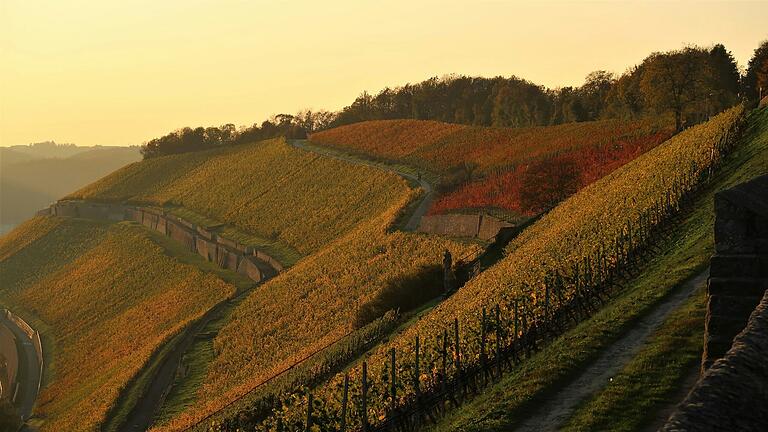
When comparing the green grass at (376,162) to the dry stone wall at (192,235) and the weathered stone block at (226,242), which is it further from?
the weathered stone block at (226,242)

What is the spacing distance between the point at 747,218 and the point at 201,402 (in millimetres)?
44676

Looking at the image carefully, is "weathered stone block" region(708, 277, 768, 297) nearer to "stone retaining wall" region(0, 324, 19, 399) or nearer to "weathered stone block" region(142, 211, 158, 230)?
"stone retaining wall" region(0, 324, 19, 399)

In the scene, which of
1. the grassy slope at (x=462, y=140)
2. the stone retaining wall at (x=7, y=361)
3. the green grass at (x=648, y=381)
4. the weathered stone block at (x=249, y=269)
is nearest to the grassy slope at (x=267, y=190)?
the weathered stone block at (x=249, y=269)

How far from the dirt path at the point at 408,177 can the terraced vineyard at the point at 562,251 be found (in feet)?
77.4

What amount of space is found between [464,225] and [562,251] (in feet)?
101

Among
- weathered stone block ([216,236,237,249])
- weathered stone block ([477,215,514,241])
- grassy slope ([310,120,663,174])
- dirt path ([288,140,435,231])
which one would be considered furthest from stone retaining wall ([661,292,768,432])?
weathered stone block ([216,236,237,249])

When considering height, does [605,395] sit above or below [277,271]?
above

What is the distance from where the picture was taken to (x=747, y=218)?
15.5 meters

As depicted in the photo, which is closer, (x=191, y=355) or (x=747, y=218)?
(x=747, y=218)

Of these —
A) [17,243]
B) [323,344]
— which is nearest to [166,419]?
[323,344]

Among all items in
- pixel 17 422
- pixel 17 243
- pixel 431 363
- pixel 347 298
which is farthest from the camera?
pixel 17 243

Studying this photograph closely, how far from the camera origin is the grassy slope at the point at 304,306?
58.2 m

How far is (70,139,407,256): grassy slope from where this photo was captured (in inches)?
4223

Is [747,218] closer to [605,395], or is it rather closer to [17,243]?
[605,395]
